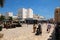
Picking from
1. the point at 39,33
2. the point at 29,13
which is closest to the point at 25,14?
the point at 29,13

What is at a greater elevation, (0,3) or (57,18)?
(0,3)

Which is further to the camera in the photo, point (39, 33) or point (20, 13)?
point (20, 13)

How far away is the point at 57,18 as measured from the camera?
19.5 metres

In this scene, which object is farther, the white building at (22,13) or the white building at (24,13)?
the white building at (24,13)

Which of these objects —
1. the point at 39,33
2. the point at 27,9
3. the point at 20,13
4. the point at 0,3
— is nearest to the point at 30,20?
the point at 20,13

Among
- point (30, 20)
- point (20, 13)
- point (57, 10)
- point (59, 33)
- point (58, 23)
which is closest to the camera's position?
point (57, 10)

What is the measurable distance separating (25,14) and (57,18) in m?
114

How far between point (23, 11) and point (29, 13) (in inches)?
236

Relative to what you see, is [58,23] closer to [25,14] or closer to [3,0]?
[3,0]

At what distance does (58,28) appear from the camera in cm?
2064

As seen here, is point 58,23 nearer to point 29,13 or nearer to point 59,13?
point 59,13

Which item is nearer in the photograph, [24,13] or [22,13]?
[22,13]

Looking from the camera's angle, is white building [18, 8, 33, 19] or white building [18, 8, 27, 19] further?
white building [18, 8, 33, 19]

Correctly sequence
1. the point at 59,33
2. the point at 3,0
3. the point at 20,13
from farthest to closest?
the point at 20,13
the point at 59,33
the point at 3,0
